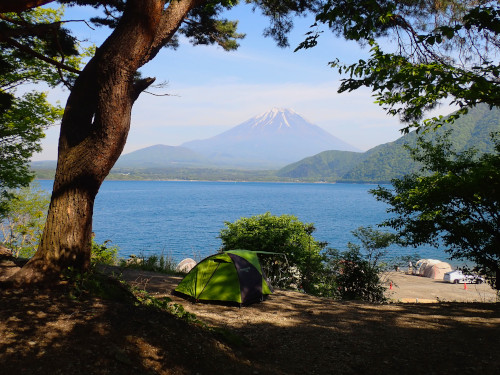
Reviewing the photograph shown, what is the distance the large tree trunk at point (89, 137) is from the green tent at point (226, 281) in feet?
11.2

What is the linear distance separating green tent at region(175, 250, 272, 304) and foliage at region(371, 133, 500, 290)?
4.39m

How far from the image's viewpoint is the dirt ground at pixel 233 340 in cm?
368

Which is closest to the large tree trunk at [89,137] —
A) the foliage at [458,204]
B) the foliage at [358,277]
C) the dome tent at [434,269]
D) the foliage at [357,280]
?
the foliage at [458,204]

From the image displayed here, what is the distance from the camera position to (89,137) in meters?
5.33

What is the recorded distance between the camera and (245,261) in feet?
29.2

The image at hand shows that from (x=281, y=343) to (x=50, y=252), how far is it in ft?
12.8

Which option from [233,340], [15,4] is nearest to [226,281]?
[233,340]

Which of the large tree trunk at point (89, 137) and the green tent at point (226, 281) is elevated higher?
the large tree trunk at point (89, 137)

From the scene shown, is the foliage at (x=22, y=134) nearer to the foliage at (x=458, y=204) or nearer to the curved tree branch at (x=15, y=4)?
the curved tree branch at (x=15, y=4)

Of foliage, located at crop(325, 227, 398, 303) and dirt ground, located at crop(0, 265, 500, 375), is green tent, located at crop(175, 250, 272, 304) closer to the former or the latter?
dirt ground, located at crop(0, 265, 500, 375)

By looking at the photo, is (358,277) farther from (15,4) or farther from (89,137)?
(15,4)

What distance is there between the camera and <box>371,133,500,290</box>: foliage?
25.2ft

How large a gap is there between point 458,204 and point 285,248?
20.4 feet

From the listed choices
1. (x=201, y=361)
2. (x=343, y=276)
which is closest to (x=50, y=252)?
(x=201, y=361)
